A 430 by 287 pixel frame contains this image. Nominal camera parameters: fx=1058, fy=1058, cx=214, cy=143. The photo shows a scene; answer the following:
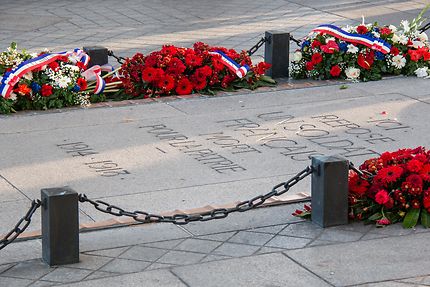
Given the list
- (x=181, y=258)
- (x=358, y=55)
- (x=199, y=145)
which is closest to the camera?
(x=181, y=258)

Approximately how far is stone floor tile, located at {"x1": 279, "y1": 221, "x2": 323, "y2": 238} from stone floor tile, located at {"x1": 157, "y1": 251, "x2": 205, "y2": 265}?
2.10 ft

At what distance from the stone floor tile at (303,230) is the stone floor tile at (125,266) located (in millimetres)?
966

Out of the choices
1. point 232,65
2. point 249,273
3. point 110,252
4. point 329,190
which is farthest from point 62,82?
point 249,273

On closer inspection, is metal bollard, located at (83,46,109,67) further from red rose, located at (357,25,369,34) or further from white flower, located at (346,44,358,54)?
red rose, located at (357,25,369,34)

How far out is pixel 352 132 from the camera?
880cm

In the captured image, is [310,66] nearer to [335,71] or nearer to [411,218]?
[335,71]

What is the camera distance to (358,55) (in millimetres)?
10711

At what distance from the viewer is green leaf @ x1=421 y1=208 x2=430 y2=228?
21.2ft

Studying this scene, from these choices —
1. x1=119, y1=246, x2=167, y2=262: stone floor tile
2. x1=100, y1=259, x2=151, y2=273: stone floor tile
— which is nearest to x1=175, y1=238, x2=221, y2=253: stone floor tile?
x1=119, y1=246, x2=167, y2=262: stone floor tile

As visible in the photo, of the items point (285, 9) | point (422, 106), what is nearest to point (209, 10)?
point (285, 9)

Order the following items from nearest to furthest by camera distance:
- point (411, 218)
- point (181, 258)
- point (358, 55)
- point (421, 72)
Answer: point (181, 258) < point (411, 218) < point (358, 55) < point (421, 72)

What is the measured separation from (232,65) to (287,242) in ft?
13.8

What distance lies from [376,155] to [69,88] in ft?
10.2

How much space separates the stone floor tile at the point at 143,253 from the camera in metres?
6.02
